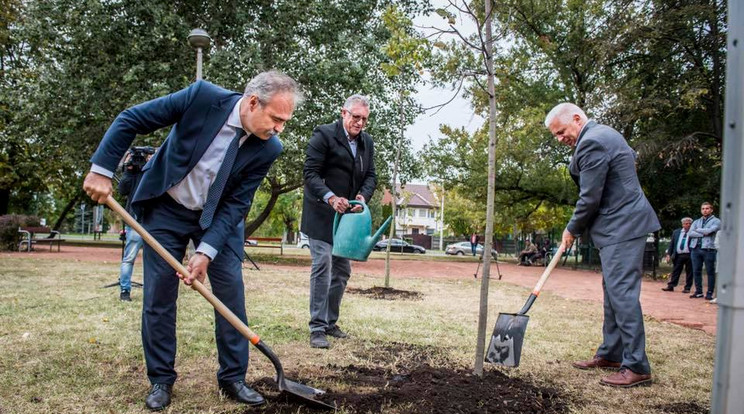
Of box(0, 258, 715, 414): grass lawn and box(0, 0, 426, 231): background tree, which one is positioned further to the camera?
box(0, 0, 426, 231): background tree

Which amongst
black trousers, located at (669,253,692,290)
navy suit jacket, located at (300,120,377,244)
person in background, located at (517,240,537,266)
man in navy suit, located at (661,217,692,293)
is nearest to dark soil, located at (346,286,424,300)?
navy suit jacket, located at (300,120,377,244)

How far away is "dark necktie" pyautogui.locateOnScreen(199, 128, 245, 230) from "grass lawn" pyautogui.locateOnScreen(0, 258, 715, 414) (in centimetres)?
104

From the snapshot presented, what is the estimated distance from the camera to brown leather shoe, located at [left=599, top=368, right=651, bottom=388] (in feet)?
12.1

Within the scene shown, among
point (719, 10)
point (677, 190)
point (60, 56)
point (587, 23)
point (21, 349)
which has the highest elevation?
point (587, 23)

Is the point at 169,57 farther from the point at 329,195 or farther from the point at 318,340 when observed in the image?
the point at 318,340

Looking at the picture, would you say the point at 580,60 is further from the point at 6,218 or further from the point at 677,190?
the point at 6,218

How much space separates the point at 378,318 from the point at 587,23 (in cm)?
1808

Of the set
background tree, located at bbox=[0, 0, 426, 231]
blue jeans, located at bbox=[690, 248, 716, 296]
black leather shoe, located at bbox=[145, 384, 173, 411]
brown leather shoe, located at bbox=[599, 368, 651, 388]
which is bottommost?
black leather shoe, located at bbox=[145, 384, 173, 411]

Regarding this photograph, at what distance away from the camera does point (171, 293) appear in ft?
10.1

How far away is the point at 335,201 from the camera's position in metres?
4.48

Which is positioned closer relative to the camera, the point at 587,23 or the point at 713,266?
the point at 713,266

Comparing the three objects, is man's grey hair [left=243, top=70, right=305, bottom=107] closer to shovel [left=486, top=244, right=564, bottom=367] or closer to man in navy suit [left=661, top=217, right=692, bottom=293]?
shovel [left=486, top=244, right=564, bottom=367]

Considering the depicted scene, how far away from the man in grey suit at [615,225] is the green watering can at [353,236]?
1614 millimetres

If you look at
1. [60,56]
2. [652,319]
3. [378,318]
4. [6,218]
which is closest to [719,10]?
[652,319]
